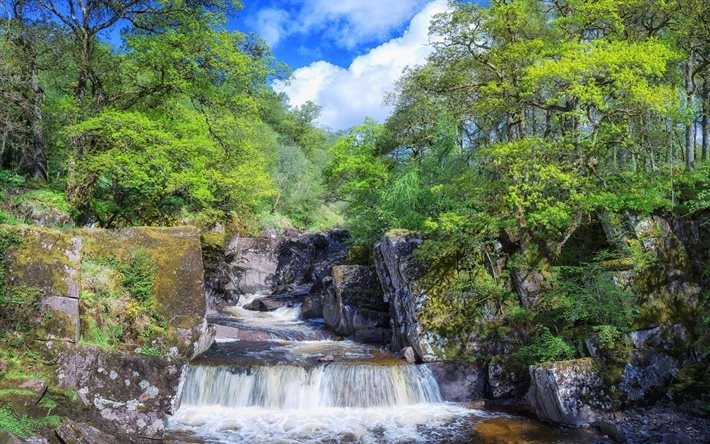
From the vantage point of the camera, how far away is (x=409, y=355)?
1248 centimetres

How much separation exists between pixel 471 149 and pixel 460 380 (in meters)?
10.9

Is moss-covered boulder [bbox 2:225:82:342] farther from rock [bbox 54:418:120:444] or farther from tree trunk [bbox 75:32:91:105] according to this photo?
tree trunk [bbox 75:32:91:105]

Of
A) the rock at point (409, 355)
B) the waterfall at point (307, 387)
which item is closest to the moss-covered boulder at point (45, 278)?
the waterfall at point (307, 387)

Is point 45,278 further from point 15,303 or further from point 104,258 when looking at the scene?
point 104,258

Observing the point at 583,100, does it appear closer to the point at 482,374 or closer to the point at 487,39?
the point at 487,39

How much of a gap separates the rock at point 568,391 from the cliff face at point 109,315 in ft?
26.5

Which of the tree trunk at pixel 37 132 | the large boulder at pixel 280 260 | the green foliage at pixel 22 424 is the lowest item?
the green foliage at pixel 22 424

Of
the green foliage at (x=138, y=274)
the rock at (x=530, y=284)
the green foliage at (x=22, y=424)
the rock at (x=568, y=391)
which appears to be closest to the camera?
the green foliage at (x=22, y=424)

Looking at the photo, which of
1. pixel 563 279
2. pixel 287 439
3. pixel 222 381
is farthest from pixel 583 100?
pixel 222 381

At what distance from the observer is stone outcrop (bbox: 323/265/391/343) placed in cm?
1572

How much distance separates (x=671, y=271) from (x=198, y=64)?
56.3ft

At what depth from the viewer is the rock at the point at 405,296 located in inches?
482

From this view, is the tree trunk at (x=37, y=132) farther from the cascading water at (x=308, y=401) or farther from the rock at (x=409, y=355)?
the rock at (x=409, y=355)

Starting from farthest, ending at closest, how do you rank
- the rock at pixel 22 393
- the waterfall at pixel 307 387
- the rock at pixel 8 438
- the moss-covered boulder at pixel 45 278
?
the waterfall at pixel 307 387 → the moss-covered boulder at pixel 45 278 → the rock at pixel 22 393 → the rock at pixel 8 438
